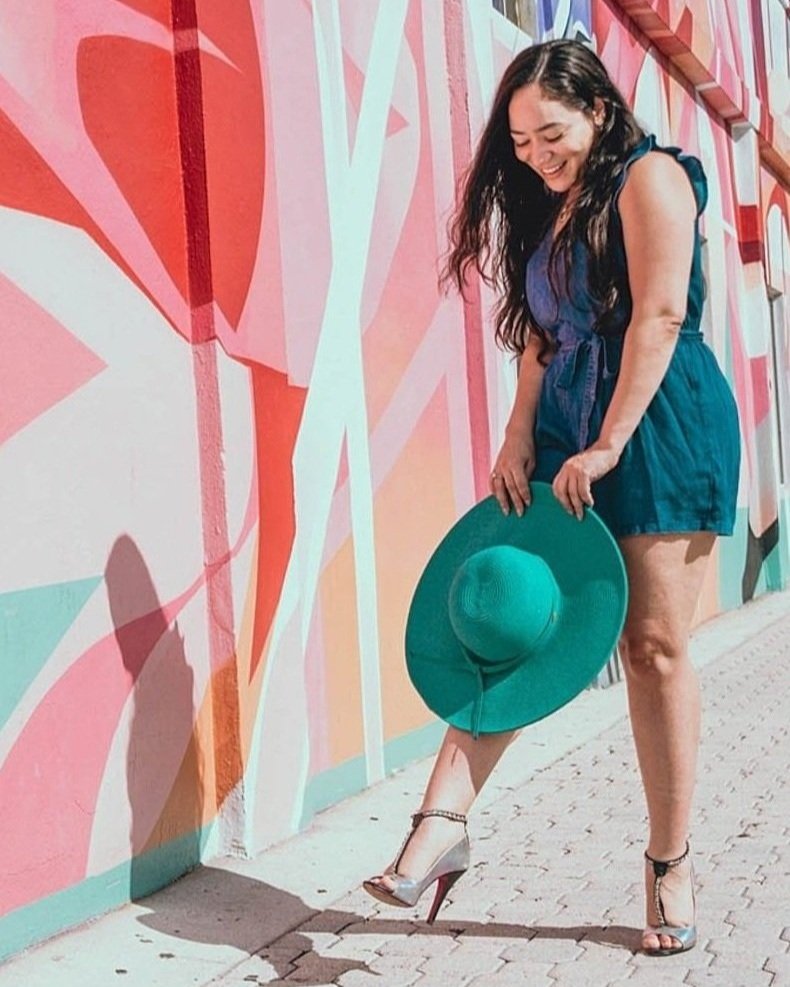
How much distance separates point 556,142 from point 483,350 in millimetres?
3043

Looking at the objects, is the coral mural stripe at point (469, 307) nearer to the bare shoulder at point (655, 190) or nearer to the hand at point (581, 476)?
the bare shoulder at point (655, 190)

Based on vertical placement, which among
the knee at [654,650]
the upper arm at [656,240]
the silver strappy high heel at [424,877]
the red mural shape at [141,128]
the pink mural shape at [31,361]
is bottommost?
the silver strappy high heel at [424,877]

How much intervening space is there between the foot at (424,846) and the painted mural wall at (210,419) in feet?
2.80

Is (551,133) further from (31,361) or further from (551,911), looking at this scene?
(551,911)

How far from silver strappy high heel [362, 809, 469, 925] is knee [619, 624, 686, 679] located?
481 mm

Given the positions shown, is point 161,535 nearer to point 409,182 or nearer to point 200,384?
point 200,384

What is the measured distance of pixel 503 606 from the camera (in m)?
3.07

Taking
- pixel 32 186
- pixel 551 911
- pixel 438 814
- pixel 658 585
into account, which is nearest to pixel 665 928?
pixel 551 911

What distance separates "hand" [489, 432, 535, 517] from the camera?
327 centimetres

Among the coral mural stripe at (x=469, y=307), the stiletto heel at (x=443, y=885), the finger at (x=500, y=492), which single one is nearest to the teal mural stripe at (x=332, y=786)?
the stiletto heel at (x=443, y=885)

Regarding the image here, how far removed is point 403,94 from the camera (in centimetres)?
564

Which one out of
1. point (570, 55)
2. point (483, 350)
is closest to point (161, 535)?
point (570, 55)

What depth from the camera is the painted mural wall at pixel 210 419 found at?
11.4 ft

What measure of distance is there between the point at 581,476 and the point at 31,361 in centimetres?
121
